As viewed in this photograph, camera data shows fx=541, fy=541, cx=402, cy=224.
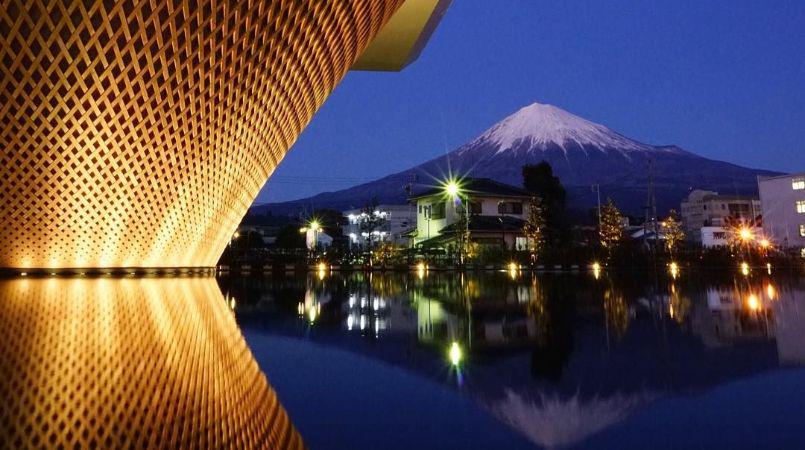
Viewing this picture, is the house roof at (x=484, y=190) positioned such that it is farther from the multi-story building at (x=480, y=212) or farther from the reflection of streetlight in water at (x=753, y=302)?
the reflection of streetlight in water at (x=753, y=302)

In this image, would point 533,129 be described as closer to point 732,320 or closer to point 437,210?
point 437,210

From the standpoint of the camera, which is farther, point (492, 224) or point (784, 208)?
point (784, 208)

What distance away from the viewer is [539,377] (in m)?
3.62

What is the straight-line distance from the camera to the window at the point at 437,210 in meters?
35.6

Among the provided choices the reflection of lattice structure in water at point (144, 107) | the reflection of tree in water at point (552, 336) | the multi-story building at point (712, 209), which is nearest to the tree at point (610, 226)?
the reflection of lattice structure in water at point (144, 107)

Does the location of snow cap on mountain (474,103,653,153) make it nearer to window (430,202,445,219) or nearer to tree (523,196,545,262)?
window (430,202,445,219)

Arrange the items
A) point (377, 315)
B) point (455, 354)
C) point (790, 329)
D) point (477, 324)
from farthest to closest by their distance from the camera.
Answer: point (377, 315) → point (477, 324) → point (790, 329) → point (455, 354)

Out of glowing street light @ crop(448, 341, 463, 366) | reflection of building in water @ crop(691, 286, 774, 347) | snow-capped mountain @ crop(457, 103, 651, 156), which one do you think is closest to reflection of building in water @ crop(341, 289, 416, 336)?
glowing street light @ crop(448, 341, 463, 366)

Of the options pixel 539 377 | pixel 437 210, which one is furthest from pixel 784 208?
pixel 539 377

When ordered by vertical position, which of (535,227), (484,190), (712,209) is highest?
(712,209)

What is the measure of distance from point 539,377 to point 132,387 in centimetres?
254

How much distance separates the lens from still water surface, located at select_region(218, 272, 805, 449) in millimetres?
2492

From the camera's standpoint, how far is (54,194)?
1187 cm

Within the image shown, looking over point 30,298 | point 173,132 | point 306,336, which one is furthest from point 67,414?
point 173,132
